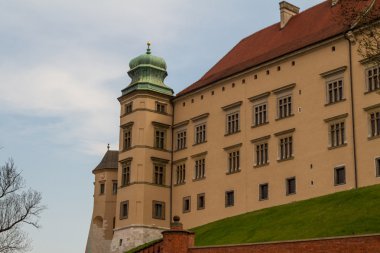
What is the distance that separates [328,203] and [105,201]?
28.8 metres

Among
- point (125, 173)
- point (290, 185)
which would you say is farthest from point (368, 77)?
point (125, 173)

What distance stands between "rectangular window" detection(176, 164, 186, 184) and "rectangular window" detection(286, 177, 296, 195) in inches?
420

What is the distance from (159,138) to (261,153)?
10434 millimetres

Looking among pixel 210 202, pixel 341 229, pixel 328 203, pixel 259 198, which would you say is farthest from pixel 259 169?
pixel 341 229

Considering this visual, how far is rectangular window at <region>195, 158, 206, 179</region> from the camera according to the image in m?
52.7

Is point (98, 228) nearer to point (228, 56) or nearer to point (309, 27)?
point (228, 56)

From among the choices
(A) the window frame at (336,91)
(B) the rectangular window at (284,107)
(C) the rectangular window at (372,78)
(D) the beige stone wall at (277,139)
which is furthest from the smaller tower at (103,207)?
(C) the rectangular window at (372,78)

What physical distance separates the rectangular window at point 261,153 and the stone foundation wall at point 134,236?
1002cm

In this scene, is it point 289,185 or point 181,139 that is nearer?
point 289,185

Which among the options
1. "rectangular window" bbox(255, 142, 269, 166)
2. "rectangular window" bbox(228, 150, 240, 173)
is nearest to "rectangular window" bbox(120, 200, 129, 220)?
"rectangular window" bbox(228, 150, 240, 173)

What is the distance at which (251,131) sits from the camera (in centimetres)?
4934

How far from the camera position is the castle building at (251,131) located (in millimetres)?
43062

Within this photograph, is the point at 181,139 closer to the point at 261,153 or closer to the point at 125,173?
the point at 125,173

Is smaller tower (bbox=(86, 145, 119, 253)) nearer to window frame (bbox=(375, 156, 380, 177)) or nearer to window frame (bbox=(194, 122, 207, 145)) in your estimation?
window frame (bbox=(194, 122, 207, 145))
